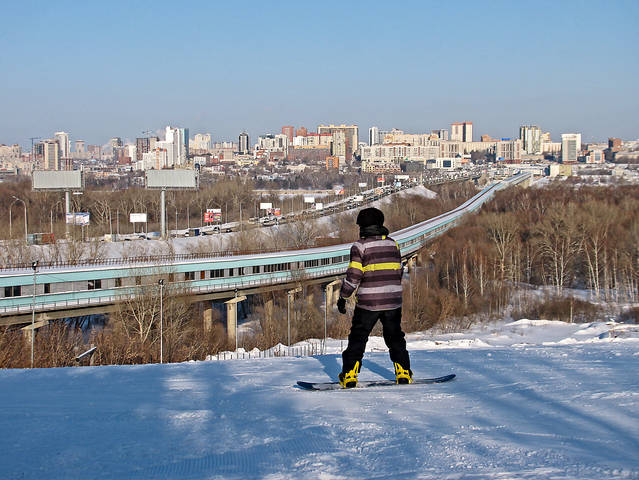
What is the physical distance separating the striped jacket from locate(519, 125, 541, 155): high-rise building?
18675cm

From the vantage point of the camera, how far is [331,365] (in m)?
5.36

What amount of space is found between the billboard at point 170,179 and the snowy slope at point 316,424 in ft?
93.3

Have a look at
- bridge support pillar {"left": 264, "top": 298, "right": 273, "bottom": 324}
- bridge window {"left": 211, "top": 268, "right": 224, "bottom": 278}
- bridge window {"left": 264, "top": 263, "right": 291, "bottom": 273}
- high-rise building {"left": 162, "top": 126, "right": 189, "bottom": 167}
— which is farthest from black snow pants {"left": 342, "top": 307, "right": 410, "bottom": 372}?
high-rise building {"left": 162, "top": 126, "right": 189, "bottom": 167}

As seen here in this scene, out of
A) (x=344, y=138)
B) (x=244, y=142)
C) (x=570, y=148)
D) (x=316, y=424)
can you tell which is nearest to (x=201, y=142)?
(x=244, y=142)

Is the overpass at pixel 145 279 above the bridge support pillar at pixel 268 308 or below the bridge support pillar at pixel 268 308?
above

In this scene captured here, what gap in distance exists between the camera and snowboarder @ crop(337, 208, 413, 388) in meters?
4.26

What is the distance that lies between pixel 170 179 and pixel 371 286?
1171 inches

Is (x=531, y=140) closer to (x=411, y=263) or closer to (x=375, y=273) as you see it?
(x=411, y=263)

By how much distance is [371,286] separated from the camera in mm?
4293

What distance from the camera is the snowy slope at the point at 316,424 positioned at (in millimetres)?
2676

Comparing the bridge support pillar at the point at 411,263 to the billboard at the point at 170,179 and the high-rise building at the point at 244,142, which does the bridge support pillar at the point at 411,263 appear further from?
the high-rise building at the point at 244,142

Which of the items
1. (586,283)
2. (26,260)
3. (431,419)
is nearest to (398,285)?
(431,419)

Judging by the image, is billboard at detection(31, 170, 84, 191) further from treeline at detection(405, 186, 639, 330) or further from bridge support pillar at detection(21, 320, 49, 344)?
bridge support pillar at detection(21, 320, 49, 344)

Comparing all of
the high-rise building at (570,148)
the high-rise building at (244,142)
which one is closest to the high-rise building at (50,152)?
the high-rise building at (244,142)
